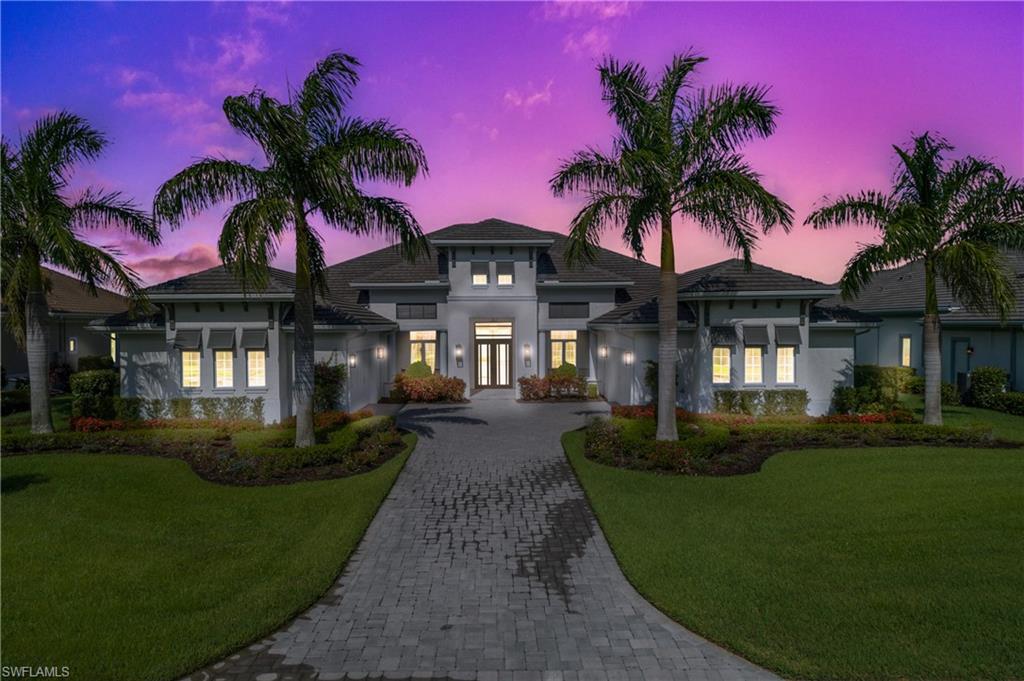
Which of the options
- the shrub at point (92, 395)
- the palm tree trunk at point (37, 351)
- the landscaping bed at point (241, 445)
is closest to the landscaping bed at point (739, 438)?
the landscaping bed at point (241, 445)

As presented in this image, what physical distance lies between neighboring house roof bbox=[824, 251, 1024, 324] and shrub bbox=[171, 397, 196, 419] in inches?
937

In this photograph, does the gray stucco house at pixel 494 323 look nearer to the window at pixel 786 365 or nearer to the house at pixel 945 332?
the window at pixel 786 365

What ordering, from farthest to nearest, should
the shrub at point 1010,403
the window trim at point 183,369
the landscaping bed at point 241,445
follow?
the shrub at point 1010,403 < the window trim at point 183,369 < the landscaping bed at point 241,445

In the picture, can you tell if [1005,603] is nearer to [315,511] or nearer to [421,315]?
[315,511]

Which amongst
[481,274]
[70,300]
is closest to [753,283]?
[481,274]

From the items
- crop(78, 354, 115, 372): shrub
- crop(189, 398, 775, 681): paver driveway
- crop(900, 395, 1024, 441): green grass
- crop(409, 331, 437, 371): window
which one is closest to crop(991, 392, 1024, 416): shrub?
crop(900, 395, 1024, 441): green grass

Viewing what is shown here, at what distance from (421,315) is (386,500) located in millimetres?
16108

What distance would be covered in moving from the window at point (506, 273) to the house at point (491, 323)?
5 centimetres

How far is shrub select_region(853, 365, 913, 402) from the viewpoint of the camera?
20561 mm

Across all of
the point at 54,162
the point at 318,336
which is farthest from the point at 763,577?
the point at 54,162

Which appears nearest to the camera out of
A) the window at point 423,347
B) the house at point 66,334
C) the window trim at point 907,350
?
the window at point 423,347

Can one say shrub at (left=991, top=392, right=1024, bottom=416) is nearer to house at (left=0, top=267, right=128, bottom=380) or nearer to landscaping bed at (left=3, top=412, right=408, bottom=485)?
landscaping bed at (left=3, top=412, right=408, bottom=485)

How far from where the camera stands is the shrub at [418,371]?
76.7 feet

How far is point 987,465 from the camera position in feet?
39.5
